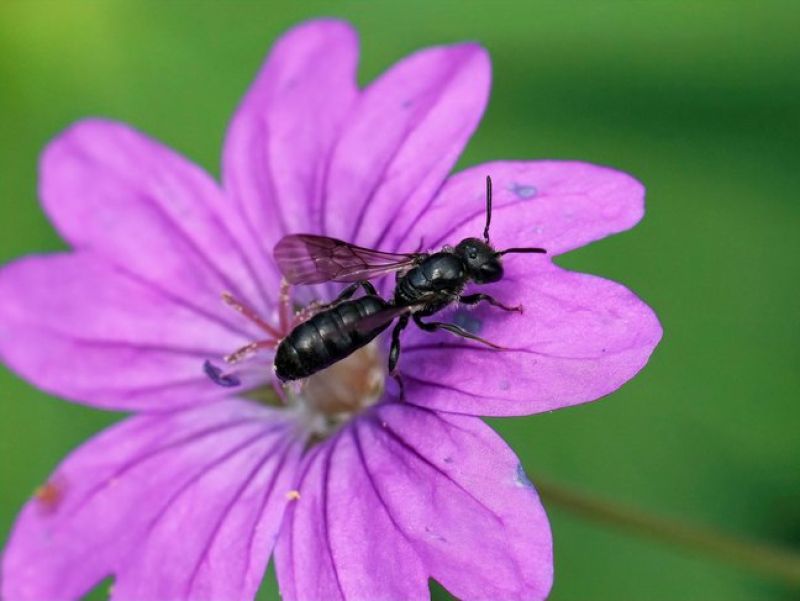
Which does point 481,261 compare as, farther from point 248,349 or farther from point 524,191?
point 248,349

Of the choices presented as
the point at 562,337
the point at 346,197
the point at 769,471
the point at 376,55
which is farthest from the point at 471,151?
the point at 562,337

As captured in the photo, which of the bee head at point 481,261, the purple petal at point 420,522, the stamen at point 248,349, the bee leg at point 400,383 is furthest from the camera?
the stamen at point 248,349

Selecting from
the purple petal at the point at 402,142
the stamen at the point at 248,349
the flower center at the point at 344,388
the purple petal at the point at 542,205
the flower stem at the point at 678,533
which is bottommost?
the flower stem at the point at 678,533

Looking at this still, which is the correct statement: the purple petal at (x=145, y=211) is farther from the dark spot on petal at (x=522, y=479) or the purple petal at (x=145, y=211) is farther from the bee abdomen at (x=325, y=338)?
the dark spot on petal at (x=522, y=479)

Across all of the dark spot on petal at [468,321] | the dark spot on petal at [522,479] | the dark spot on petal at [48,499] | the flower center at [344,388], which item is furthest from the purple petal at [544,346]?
the dark spot on petal at [48,499]

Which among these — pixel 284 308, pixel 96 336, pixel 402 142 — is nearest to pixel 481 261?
pixel 402 142

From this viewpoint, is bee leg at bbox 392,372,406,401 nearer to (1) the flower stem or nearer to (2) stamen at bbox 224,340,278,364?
(2) stamen at bbox 224,340,278,364
